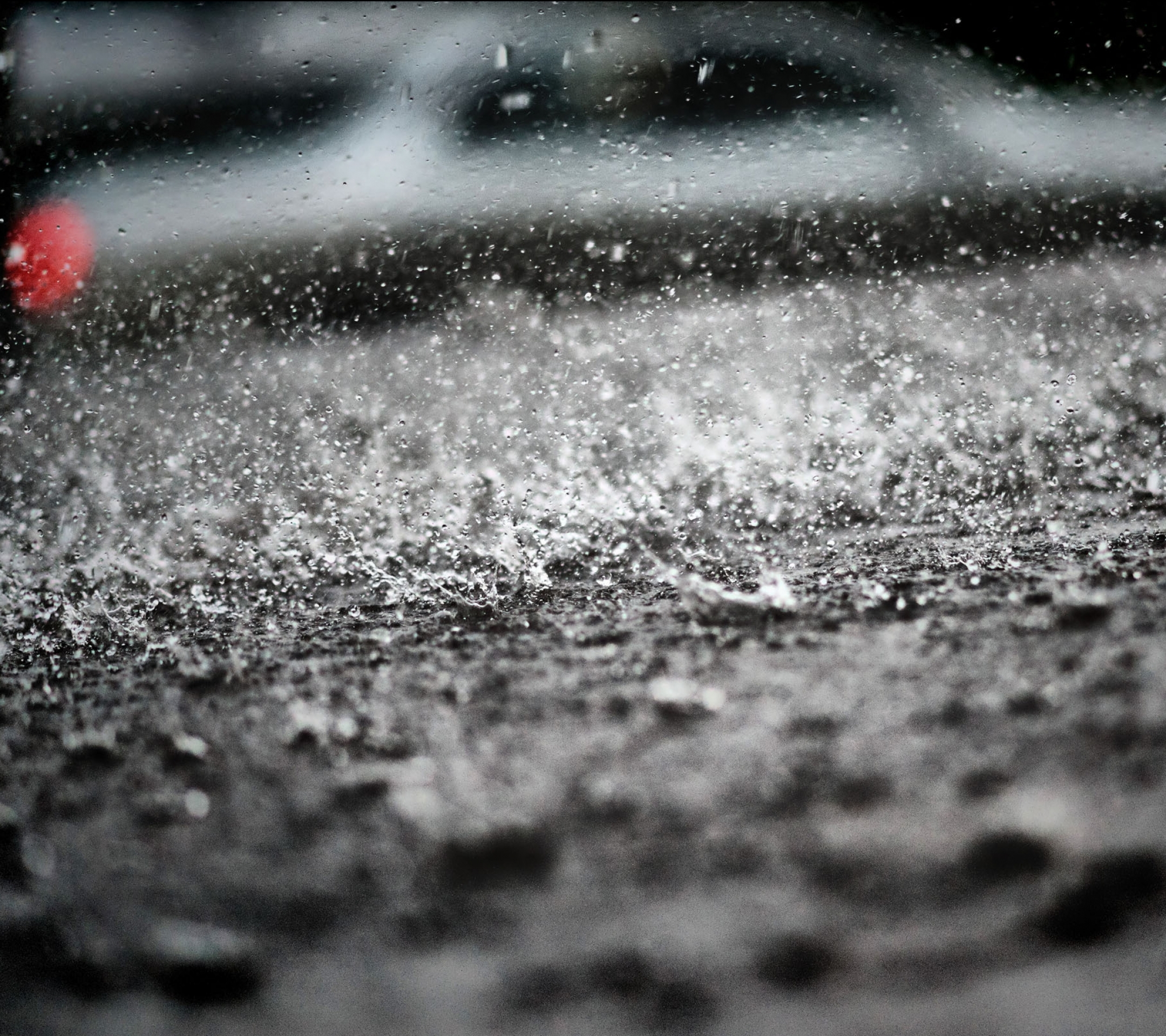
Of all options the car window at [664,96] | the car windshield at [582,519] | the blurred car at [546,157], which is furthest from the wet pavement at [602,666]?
the car window at [664,96]

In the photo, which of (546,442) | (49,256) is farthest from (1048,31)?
(49,256)

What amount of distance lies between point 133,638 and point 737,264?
1.38 metres

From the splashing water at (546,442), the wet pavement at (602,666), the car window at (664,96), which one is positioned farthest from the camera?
the car window at (664,96)

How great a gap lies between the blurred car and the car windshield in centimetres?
1

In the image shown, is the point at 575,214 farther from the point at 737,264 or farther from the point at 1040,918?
the point at 1040,918

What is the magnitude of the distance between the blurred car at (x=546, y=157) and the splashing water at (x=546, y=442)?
0.38 feet

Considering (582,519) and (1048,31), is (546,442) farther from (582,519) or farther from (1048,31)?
(1048,31)

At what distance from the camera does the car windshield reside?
100 cm

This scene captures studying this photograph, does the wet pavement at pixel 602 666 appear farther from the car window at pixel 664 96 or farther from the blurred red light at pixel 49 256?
the car window at pixel 664 96

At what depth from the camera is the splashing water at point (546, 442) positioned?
1.51 meters

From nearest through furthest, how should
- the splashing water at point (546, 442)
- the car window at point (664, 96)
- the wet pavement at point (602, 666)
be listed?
the wet pavement at point (602, 666) < the splashing water at point (546, 442) < the car window at point (664, 96)

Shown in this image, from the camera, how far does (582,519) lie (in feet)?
5.14

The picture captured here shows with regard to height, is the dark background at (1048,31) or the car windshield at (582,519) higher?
the dark background at (1048,31)

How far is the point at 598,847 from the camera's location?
1072 mm
